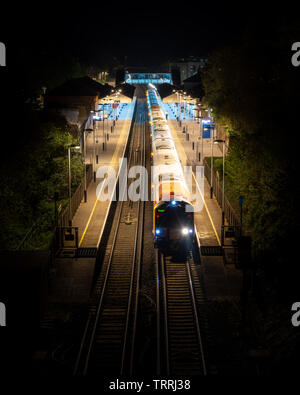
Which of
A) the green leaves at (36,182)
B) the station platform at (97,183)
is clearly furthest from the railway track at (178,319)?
the green leaves at (36,182)

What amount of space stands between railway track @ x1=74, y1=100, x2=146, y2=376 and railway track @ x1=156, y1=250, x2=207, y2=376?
1.10 m

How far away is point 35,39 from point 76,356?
51.4 m

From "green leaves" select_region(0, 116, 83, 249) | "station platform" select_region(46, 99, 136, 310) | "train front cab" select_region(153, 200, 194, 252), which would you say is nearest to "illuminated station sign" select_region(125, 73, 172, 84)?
"station platform" select_region(46, 99, 136, 310)

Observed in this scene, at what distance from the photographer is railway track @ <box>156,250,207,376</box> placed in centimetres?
1541

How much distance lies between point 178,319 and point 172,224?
606 cm

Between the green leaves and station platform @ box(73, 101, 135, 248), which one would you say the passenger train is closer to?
station platform @ box(73, 101, 135, 248)

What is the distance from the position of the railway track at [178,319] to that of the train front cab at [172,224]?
1083 mm

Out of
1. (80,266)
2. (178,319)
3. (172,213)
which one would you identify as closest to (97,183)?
(80,266)

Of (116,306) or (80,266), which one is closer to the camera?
(116,306)

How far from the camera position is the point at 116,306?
2005 centimetres

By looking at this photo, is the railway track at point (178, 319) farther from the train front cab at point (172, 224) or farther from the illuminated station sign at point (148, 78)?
the illuminated station sign at point (148, 78)

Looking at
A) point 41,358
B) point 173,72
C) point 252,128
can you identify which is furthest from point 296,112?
point 173,72

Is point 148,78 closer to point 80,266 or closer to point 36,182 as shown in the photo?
point 36,182
